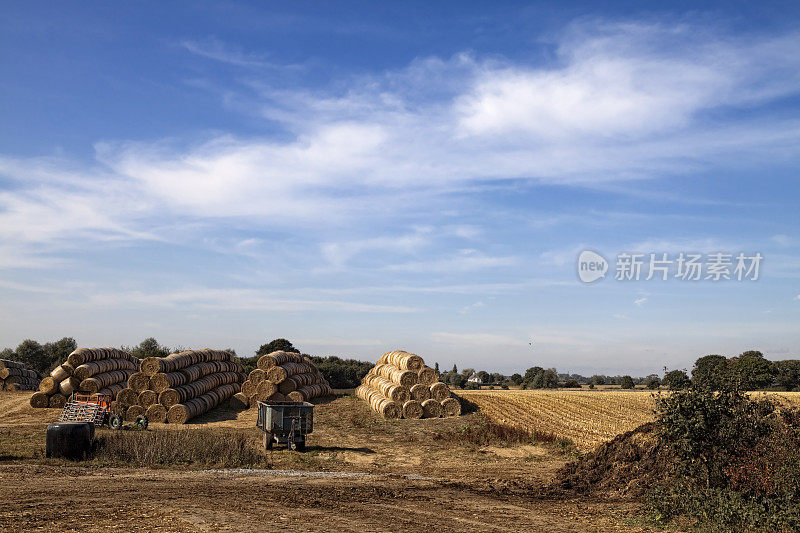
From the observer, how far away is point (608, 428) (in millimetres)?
28531

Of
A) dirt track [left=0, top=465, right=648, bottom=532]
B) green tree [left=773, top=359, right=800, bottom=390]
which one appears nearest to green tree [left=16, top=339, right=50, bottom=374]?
dirt track [left=0, top=465, right=648, bottom=532]

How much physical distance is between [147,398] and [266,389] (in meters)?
6.32

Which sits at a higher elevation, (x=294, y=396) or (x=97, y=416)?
(x=294, y=396)

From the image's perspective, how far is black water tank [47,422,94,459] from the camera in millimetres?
19547

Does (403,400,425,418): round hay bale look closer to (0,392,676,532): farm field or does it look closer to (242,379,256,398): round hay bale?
(0,392,676,532): farm field

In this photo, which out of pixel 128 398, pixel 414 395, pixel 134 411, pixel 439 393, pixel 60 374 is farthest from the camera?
pixel 60 374

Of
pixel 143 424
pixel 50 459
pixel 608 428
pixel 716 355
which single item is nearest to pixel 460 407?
pixel 608 428

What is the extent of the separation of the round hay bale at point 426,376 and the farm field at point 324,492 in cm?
644

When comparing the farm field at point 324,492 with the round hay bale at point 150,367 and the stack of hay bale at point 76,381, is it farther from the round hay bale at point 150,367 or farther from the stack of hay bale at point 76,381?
the stack of hay bale at point 76,381

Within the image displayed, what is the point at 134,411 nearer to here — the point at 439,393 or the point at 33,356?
the point at 439,393

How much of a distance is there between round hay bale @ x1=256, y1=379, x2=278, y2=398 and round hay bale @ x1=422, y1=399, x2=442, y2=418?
8535mm

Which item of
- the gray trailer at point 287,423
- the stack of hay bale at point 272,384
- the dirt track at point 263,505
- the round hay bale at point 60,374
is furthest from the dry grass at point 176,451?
the round hay bale at point 60,374


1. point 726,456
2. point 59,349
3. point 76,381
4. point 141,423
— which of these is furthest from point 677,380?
point 59,349

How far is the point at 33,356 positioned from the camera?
6266 cm
